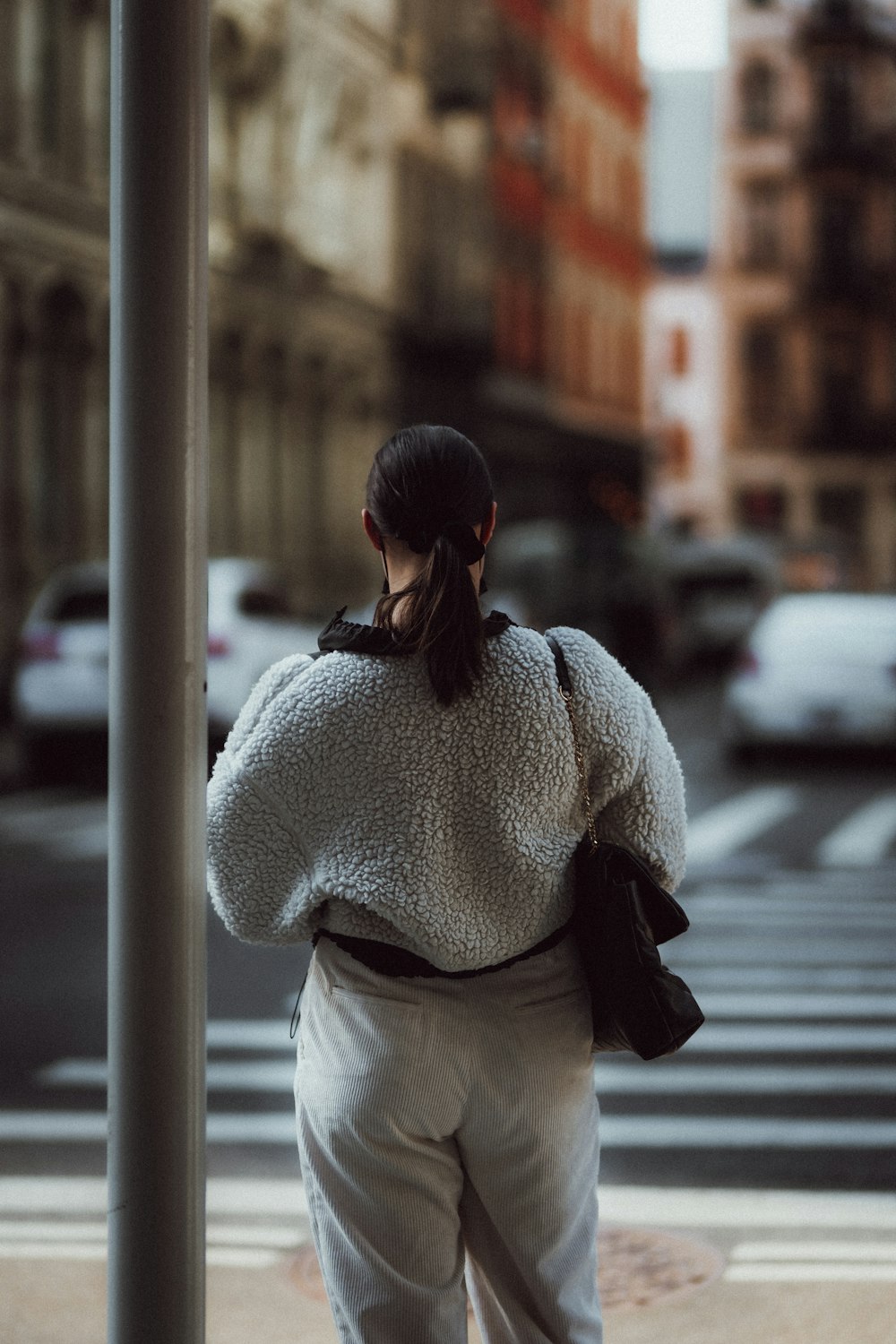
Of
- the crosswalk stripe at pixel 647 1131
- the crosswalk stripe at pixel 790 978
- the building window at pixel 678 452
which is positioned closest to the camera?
the crosswalk stripe at pixel 647 1131

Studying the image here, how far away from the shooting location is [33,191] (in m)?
25.8

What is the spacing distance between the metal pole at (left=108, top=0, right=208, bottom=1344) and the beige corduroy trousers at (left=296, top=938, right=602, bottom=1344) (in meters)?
0.19

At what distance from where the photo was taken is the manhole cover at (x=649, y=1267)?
15.1ft

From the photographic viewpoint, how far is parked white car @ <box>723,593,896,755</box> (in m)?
19.4

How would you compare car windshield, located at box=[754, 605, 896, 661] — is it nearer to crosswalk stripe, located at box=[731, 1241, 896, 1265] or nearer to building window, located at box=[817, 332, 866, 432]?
crosswalk stripe, located at box=[731, 1241, 896, 1265]

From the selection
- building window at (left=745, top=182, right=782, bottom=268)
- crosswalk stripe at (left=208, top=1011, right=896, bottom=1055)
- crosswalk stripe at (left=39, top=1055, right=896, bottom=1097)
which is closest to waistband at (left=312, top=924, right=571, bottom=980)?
crosswalk stripe at (left=39, top=1055, right=896, bottom=1097)

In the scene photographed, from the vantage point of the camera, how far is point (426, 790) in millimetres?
2773

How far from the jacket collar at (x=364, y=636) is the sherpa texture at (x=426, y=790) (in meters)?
0.01

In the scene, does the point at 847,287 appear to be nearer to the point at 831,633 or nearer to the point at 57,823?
the point at 831,633

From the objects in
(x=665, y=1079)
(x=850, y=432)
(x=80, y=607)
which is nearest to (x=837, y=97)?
(x=850, y=432)

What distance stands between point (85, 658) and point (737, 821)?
590cm

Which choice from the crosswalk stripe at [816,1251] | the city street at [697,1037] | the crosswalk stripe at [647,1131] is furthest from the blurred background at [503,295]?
the crosswalk stripe at [816,1251]

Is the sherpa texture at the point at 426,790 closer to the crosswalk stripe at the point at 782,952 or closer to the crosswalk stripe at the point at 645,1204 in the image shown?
the crosswalk stripe at the point at 645,1204

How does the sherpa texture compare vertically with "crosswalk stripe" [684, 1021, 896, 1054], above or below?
above
